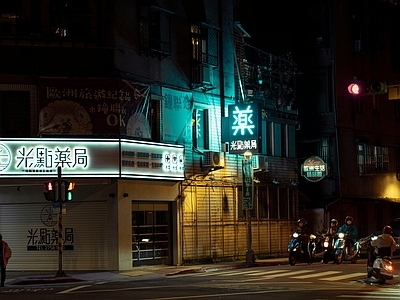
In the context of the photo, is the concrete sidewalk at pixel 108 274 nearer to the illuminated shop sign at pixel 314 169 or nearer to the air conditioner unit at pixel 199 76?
the air conditioner unit at pixel 199 76

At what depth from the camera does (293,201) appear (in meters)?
39.8

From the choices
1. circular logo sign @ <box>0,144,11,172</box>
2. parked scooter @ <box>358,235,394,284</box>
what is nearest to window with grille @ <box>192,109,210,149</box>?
circular logo sign @ <box>0,144,11,172</box>

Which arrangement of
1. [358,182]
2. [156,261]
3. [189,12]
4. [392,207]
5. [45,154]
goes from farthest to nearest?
[392,207] < [358,182] < [189,12] < [156,261] < [45,154]

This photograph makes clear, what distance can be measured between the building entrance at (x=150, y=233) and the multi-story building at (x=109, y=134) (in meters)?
0.04

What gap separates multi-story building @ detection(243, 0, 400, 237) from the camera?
141 ft

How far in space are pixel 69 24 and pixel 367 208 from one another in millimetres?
23254

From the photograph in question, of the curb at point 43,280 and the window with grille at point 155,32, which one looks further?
the window with grille at point 155,32

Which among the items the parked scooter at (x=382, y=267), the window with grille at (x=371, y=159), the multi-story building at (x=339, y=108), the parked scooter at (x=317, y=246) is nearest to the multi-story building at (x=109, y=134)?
the parked scooter at (x=317, y=246)

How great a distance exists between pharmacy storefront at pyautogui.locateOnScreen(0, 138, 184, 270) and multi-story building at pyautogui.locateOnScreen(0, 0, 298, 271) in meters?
0.04

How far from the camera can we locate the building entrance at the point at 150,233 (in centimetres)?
3020

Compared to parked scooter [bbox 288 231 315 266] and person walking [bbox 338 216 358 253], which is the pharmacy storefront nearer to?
parked scooter [bbox 288 231 315 266]

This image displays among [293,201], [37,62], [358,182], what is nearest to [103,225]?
[37,62]

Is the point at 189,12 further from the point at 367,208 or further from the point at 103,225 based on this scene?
the point at 367,208

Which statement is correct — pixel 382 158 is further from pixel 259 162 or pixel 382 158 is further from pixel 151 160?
pixel 151 160
